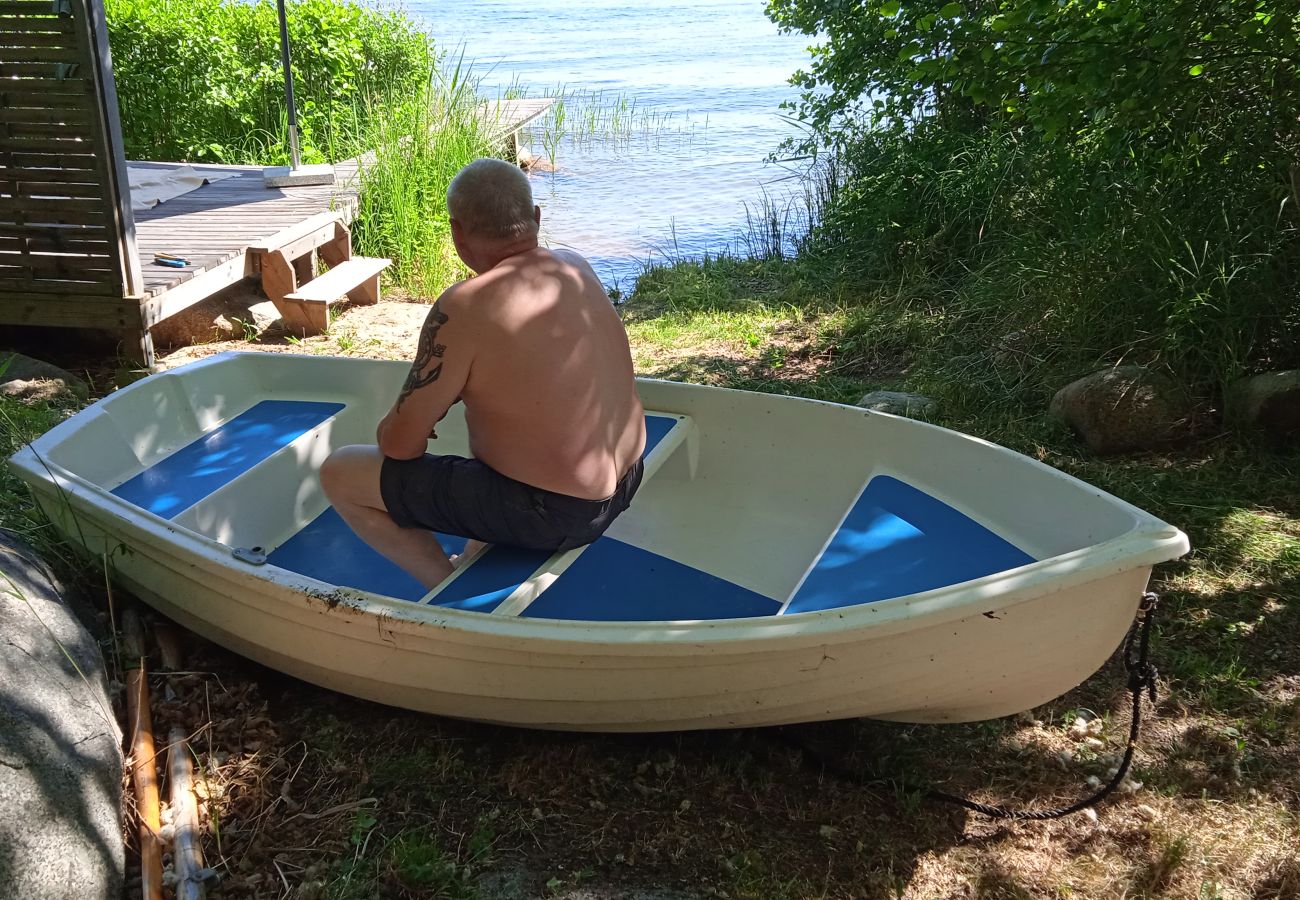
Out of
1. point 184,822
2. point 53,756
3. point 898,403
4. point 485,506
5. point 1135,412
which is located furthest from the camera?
point 898,403

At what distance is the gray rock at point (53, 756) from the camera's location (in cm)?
216

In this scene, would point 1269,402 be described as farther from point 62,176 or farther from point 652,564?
point 62,176

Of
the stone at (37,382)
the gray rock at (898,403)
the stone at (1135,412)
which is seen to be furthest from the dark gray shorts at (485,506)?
the stone at (37,382)

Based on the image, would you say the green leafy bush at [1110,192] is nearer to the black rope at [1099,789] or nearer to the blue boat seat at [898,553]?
the blue boat seat at [898,553]

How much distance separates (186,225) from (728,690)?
18.5 feet

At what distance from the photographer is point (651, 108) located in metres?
16.1

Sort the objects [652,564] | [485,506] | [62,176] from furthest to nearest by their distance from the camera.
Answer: [62,176] → [652,564] → [485,506]

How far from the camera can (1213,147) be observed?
4695 millimetres

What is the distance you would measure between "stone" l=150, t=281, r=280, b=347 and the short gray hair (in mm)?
4269

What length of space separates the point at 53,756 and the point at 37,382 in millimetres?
3567

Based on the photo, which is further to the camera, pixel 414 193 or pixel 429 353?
pixel 414 193

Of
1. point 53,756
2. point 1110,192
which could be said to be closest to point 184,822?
point 53,756

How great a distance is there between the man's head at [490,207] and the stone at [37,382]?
3.46 metres

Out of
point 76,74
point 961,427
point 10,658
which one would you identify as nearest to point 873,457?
point 961,427
